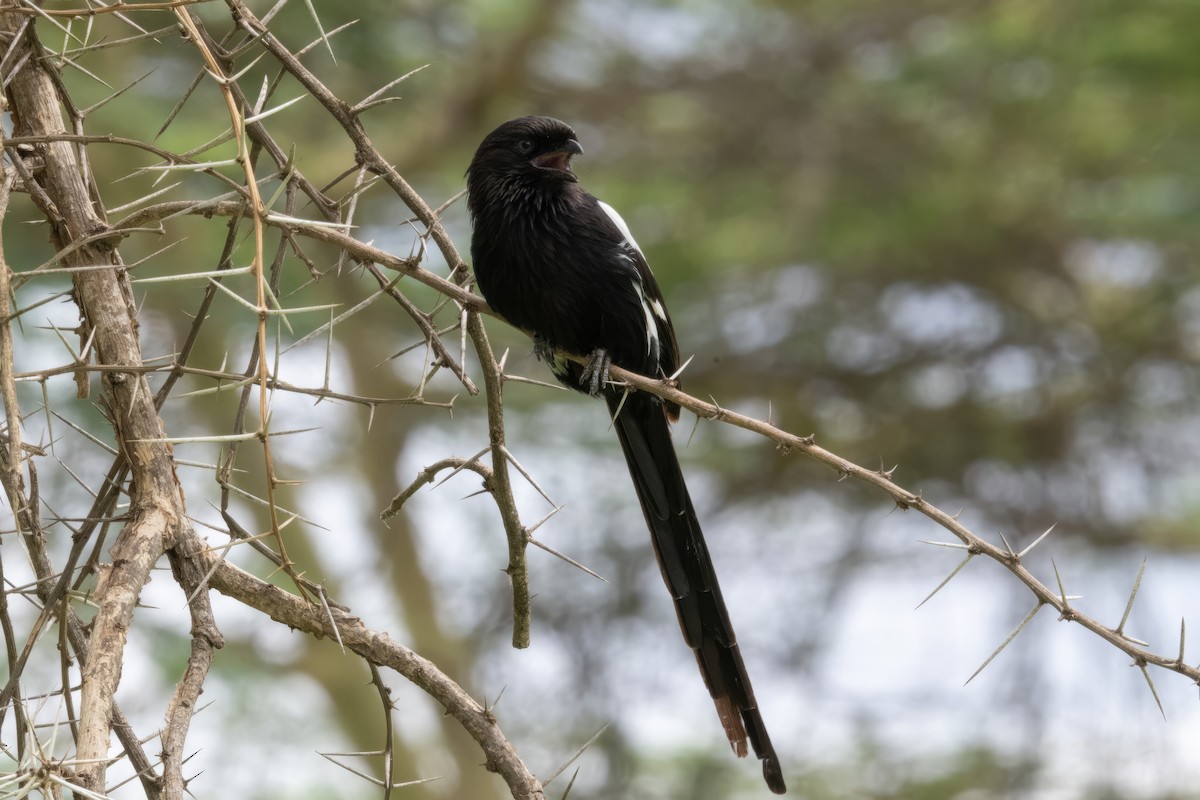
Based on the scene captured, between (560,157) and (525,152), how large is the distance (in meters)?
0.09

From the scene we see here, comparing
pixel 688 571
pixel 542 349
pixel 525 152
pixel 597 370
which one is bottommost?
pixel 688 571

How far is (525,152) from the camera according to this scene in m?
3.29

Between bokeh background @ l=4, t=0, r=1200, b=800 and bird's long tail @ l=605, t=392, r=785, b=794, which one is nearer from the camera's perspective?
bird's long tail @ l=605, t=392, r=785, b=794

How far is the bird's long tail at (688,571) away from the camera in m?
2.57

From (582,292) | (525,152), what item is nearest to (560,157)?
(525,152)

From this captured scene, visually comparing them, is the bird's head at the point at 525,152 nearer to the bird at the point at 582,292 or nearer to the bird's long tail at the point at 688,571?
the bird at the point at 582,292

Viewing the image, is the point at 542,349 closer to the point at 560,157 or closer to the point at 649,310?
the point at 649,310

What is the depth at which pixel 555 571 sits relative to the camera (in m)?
6.88

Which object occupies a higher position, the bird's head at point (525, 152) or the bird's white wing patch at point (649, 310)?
the bird's head at point (525, 152)

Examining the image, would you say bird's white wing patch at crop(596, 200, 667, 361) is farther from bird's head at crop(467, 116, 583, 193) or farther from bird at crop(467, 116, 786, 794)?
bird's head at crop(467, 116, 583, 193)

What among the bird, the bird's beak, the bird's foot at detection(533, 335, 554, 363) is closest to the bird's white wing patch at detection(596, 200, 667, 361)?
the bird

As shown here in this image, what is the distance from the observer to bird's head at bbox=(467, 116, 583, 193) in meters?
3.26

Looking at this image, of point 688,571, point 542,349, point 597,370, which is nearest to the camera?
point 688,571

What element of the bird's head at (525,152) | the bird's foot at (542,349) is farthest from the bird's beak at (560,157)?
the bird's foot at (542,349)
